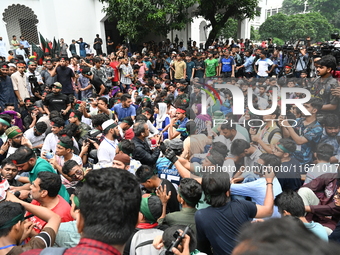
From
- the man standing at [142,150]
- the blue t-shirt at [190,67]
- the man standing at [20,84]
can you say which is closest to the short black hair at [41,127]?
the man standing at [142,150]

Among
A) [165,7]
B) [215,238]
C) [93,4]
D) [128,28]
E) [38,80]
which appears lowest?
[215,238]

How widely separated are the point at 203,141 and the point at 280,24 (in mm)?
41721

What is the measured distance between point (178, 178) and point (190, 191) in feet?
2.97

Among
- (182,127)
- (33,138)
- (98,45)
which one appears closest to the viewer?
(33,138)

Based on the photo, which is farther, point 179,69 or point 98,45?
point 98,45

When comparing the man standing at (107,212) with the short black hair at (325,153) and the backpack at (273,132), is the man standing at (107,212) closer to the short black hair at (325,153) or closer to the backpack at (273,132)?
the short black hair at (325,153)

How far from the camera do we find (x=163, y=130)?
5.03 metres

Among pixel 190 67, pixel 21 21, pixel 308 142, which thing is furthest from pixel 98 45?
pixel 308 142

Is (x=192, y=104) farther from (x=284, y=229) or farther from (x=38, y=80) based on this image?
(x=284, y=229)

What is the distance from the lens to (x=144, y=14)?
41.5ft

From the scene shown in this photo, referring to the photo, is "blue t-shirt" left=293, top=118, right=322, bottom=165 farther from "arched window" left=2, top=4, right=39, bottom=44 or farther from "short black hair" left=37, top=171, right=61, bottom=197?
"arched window" left=2, top=4, right=39, bottom=44

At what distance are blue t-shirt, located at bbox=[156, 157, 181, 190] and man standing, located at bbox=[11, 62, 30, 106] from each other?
4.24 metres

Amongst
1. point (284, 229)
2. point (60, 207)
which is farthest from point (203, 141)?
point (284, 229)

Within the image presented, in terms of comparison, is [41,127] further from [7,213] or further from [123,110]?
[7,213]
